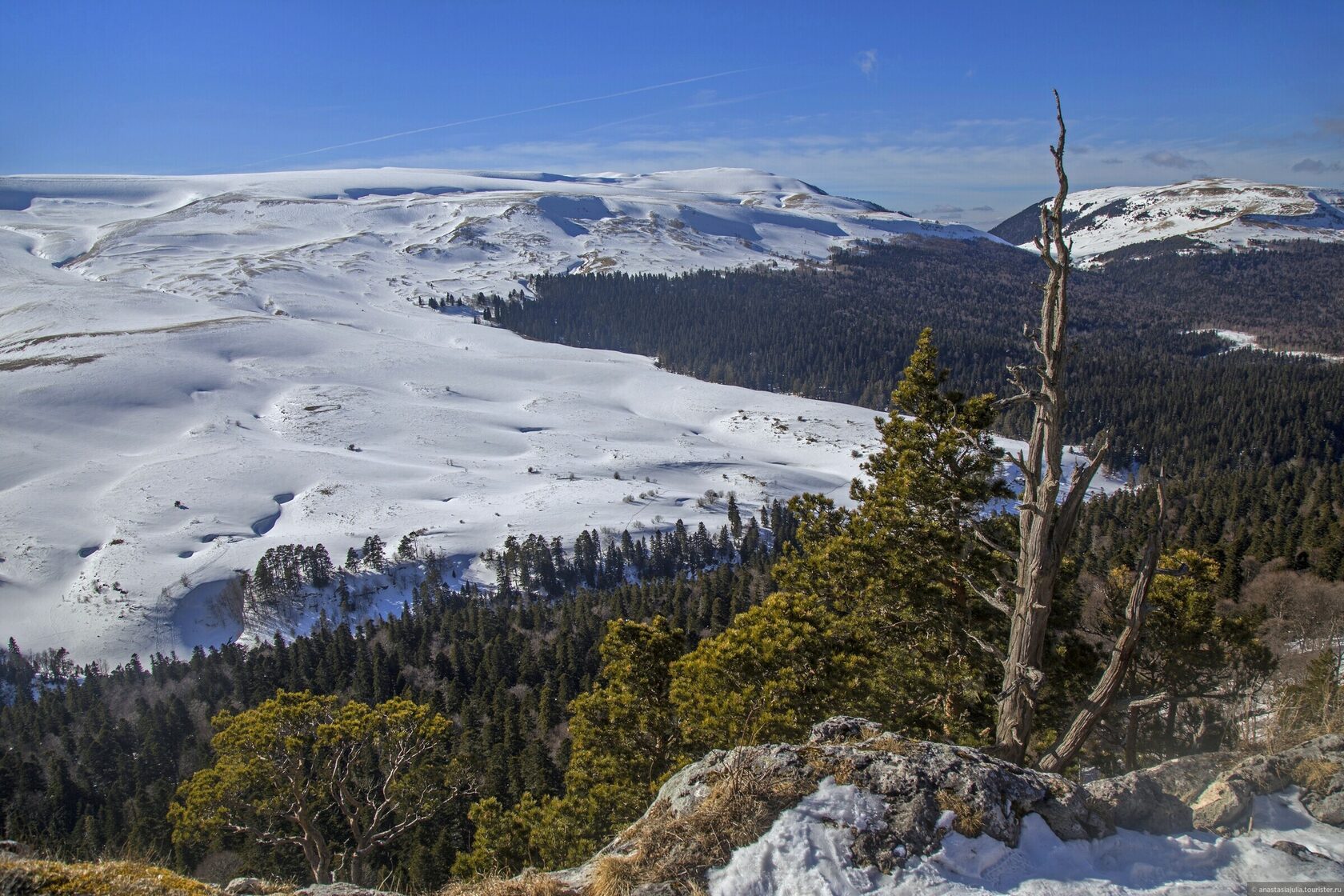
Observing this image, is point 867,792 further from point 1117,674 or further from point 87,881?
point 87,881

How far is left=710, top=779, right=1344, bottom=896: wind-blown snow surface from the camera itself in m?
5.95

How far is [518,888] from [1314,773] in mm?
7833

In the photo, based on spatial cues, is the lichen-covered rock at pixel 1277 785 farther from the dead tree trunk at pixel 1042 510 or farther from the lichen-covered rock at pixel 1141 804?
the dead tree trunk at pixel 1042 510

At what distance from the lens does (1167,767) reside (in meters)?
8.13

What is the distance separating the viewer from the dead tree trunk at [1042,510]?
27.2ft

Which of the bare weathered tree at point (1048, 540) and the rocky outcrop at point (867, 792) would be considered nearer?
the rocky outcrop at point (867, 792)

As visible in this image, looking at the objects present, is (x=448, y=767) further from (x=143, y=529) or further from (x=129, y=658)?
(x=143, y=529)

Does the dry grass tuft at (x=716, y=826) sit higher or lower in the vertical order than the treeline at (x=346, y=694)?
higher

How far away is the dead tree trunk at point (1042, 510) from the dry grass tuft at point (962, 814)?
8.40 ft

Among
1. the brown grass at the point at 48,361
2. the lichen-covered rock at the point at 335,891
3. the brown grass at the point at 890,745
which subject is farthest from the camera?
the brown grass at the point at 48,361

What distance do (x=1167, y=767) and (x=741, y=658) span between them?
25.5ft

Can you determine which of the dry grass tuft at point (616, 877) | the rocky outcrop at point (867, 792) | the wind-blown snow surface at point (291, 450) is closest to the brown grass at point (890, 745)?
the rocky outcrop at point (867, 792)

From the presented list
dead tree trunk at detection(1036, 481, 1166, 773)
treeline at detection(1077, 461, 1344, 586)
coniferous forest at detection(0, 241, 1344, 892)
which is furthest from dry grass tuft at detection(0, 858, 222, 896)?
treeline at detection(1077, 461, 1344, 586)

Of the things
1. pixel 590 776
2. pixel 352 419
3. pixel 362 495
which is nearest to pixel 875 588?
pixel 590 776
